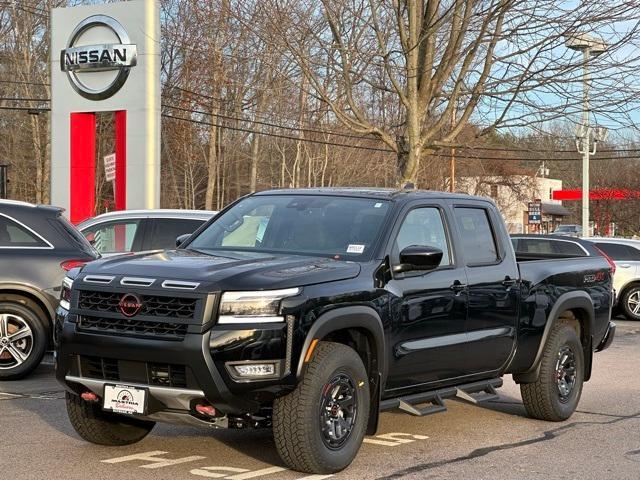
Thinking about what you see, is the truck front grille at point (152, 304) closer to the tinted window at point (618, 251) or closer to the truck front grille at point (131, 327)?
the truck front grille at point (131, 327)

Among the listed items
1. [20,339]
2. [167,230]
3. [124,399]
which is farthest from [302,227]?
[167,230]

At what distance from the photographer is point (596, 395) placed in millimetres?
10359

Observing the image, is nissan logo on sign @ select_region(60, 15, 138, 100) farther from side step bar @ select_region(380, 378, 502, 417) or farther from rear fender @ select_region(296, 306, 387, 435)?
rear fender @ select_region(296, 306, 387, 435)

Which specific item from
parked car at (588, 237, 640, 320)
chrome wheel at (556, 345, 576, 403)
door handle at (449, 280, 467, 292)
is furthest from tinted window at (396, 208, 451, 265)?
parked car at (588, 237, 640, 320)

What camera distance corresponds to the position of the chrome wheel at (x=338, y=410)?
6.36 meters

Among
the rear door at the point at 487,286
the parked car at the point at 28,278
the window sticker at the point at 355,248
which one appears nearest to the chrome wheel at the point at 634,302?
the rear door at the point at 487,286

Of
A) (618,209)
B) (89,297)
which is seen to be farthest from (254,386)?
(618,209)

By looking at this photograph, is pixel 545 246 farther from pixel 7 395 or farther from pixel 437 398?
pixel 437 398

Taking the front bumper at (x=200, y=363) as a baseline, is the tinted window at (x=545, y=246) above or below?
above

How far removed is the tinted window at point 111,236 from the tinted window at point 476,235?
6.60 metres

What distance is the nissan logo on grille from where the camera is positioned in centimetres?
611

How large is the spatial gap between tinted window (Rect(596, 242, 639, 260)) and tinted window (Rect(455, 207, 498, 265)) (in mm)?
13541

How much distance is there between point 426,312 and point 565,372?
2.28 m

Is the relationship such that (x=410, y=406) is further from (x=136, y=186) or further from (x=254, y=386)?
(x=136, y=186)
